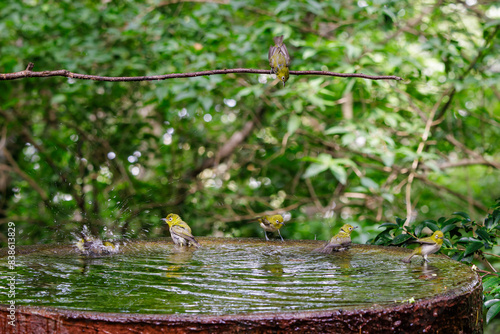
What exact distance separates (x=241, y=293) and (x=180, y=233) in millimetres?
1273

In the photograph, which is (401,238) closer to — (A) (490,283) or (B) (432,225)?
(B) (432,225)

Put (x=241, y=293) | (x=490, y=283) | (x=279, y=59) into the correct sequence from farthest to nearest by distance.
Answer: (x=490, y=283) → (x=279, y=59) → (x=241, y=293)

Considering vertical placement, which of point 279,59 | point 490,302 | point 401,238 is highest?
point 279,59

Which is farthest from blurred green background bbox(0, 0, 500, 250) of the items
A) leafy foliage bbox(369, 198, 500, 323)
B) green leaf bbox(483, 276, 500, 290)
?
green leaf bbox(483, 276, 500, 290)

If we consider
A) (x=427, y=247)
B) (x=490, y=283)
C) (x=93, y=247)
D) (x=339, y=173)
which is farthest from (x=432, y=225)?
(x=93, y=247)

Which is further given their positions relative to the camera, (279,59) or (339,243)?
(339,243)

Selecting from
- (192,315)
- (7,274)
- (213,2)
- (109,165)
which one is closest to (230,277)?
(192,315)

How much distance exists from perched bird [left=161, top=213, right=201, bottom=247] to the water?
0.31 ft

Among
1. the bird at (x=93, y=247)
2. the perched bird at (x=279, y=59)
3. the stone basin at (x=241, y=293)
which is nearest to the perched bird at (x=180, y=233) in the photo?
the stone basin at (x=241, y=293)

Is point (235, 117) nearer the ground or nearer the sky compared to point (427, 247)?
nearer the ground

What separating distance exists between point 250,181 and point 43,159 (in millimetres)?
2838

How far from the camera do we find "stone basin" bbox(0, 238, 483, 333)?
144cm

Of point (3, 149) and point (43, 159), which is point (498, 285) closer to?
point (43, 159)

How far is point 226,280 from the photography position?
214 centimetres
